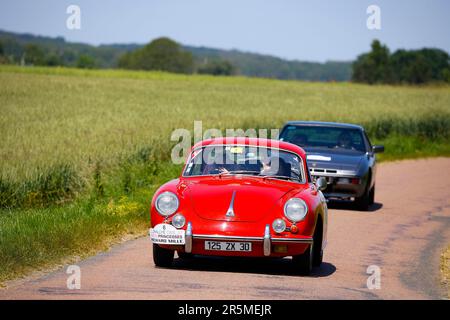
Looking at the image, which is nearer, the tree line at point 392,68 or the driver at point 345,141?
the driver at point 345,141

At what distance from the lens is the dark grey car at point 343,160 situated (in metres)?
18.3

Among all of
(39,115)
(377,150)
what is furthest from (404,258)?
(39,115)

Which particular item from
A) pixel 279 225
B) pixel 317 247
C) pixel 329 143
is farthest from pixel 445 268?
pixel 329 143

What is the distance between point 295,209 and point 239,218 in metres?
Answer: 0.60

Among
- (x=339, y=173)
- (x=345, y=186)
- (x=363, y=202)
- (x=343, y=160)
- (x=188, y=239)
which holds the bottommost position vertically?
(x=363, y=202)

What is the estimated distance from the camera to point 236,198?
10422 millimetres

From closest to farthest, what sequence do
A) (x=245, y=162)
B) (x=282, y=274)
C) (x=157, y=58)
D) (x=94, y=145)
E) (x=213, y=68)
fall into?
(x=282, y=274)
(x=245, y=162)
(x=94, y=145)
(x=157, y=58)
(x=213, y=68)

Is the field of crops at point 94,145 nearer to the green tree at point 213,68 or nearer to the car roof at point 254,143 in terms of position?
the car roof at point 254,143

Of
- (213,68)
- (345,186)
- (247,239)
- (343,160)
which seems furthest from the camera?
(213,68)

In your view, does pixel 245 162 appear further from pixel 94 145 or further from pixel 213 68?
pixel 213 68

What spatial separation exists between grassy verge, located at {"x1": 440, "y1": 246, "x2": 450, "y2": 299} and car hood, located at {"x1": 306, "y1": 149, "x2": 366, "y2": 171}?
481 cm

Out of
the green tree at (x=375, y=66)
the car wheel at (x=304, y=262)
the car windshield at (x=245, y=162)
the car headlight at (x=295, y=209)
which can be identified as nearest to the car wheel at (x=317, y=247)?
the car wheel at (x=304, y=262)

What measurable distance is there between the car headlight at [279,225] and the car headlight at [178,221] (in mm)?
927
